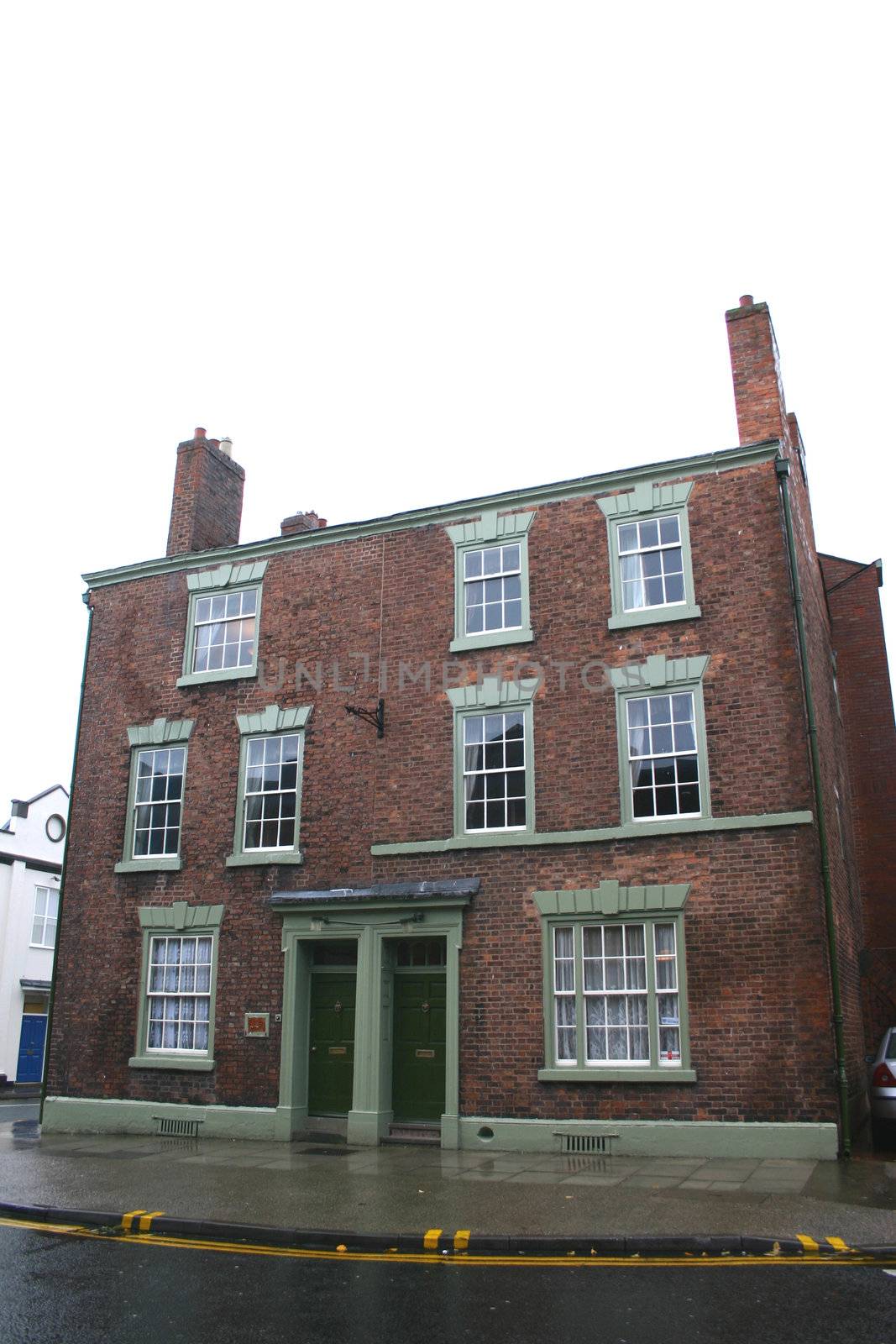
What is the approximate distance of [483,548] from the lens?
17.2m

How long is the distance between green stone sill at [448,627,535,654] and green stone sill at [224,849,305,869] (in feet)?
13.4

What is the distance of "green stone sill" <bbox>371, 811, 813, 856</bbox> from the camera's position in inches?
553

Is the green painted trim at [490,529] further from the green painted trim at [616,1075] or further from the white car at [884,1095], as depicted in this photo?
the white car at [884,1095]

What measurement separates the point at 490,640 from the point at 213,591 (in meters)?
5.62

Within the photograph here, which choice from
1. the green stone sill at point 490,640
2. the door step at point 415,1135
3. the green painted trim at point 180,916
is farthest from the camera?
the green painted trim at point 180,916

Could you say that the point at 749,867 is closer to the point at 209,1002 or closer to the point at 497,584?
the point at 497,584

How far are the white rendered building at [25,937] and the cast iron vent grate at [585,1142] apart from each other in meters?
23.0

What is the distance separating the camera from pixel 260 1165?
1334cm

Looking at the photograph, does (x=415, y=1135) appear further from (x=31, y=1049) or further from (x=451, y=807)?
(x=31, y=1049)

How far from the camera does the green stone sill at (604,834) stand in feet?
46.1

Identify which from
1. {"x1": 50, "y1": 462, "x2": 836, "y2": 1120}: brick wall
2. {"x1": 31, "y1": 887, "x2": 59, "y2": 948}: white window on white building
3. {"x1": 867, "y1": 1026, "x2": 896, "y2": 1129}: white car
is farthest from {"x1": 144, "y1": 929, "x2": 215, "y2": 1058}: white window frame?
{"x1": 31, "y1": 887, "x2": 59, "y2": 948}: white window on white building

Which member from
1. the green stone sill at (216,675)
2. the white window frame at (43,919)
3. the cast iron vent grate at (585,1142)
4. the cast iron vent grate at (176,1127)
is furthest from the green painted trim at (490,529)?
the white window frame at (43,919)

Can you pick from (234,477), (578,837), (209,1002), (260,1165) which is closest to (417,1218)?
(260,1165)

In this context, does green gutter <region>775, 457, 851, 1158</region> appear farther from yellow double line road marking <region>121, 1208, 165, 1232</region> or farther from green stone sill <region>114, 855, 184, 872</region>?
green stone sill <region>114, 855, 184, 872</region>
